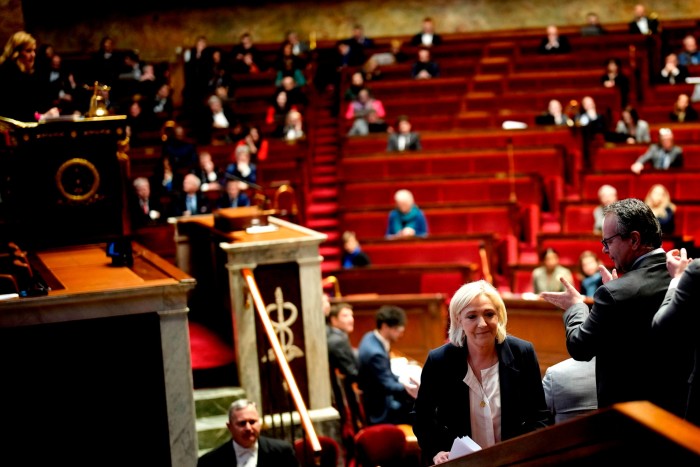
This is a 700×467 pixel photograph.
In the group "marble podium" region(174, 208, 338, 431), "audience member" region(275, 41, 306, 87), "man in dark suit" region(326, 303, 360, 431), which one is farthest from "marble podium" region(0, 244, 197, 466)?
"audience member" region(275, 41, 306, 87)

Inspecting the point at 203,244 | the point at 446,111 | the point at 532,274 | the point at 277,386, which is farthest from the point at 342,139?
the point at 277,386

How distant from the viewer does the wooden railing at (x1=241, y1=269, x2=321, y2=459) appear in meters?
3.43

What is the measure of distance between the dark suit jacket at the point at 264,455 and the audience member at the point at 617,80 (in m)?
7.45

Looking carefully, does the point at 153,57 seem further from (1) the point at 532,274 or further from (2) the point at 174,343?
(2) the point at 174,343

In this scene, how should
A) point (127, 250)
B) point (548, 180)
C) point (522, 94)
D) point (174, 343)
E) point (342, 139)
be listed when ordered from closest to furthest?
1. point (174, 343)
2. point (127, 250)
3. point (548, 180)
4. point (342, 139)
5. point (522, 94)

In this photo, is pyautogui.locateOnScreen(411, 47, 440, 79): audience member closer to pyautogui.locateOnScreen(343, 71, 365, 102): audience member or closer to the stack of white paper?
pyautogui.locateOnScreen(343, 71, 365, 102): audience member

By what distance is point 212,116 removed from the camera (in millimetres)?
10148

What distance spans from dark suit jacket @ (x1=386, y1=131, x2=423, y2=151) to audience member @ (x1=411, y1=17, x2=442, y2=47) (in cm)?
367

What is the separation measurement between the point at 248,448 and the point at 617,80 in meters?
7.70

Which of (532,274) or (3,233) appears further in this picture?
(532,274)

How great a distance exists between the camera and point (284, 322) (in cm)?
447

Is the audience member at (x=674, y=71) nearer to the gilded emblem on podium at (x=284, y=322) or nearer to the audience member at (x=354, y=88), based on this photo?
the audience member at (x=354, y=88)

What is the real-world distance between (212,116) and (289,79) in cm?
98

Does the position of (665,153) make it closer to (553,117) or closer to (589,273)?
(553,117)
